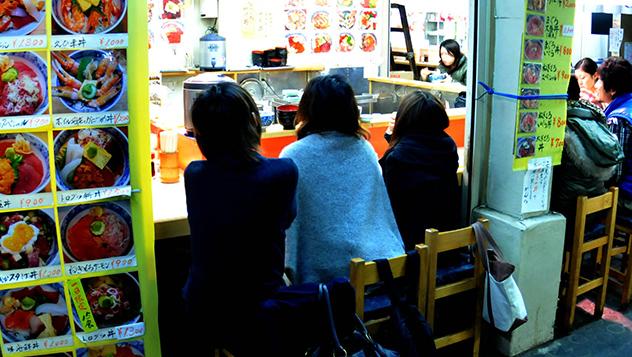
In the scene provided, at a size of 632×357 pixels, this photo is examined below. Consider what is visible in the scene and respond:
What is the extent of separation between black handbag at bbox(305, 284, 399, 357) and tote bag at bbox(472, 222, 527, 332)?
2.28ft

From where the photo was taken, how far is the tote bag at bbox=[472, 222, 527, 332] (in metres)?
2.70

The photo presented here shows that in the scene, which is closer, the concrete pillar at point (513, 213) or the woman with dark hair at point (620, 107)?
the concrete pillar at point (513, 213)

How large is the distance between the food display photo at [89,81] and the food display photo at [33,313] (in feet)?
2.22

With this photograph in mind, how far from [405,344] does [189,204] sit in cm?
92

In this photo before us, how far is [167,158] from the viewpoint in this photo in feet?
10.6

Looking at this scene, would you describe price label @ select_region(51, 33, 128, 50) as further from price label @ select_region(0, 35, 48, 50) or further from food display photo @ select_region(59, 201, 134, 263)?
food display photo @ select_region(59, 201, 134, 263)

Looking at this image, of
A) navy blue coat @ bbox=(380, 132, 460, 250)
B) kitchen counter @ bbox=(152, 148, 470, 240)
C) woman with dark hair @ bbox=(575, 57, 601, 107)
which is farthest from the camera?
woman with dark hair @ bbox=(575, 57, 601, 107)

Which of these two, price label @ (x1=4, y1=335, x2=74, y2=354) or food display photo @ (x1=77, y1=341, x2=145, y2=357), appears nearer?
price label @ (x1=4, y1=335, x2=74, y2=354)

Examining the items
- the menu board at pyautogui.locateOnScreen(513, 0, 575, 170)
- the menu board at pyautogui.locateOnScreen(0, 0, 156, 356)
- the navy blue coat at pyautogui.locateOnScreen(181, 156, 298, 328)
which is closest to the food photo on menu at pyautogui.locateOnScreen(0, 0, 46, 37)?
the menu board at pyautogui.locateOnScreen(0, 0, 156, 356)

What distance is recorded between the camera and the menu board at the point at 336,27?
6863 mm

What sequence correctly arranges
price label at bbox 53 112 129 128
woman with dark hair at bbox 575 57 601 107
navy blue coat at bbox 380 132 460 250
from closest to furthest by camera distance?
price label at bbox 53 112 129 128, navy blue coat at bbox 380 132 460 250, woman with dark hair at bbox 575 57 601 107

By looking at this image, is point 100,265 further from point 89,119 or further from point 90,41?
point 90,41

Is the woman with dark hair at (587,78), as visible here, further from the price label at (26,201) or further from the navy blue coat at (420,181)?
the price label at (26,201)

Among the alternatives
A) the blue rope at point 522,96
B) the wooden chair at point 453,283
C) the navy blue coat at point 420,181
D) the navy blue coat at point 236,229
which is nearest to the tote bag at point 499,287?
the wooden chair at point 453,283
